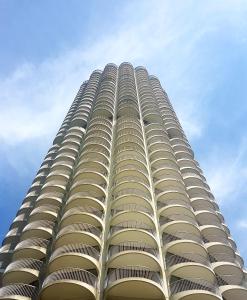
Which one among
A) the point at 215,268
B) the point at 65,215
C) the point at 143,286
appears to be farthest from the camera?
the point at 65,215

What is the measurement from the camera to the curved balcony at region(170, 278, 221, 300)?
23.3 metres

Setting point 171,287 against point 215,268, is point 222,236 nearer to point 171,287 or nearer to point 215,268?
point 215,268

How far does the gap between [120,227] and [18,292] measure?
26.4 feet

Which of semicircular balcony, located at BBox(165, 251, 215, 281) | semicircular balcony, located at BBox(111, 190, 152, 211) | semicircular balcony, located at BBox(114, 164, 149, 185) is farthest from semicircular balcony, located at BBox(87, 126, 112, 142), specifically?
semicircular balcony, located at BBox(165, 251, 215, 281)

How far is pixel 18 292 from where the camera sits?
2558 centimetres

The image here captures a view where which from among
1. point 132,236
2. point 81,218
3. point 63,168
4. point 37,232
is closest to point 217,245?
point 132,236

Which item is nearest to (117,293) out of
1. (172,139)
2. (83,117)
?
(172,139)

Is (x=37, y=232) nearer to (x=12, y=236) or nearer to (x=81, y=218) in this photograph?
(x=81, y=218)

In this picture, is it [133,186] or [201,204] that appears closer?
[133,186]

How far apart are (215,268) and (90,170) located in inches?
542

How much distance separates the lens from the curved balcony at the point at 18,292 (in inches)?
984

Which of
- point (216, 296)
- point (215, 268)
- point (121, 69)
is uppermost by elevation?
point (121, 69)

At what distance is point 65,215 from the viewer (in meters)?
31.2

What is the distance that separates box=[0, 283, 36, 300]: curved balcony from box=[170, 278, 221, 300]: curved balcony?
26.1 feet
